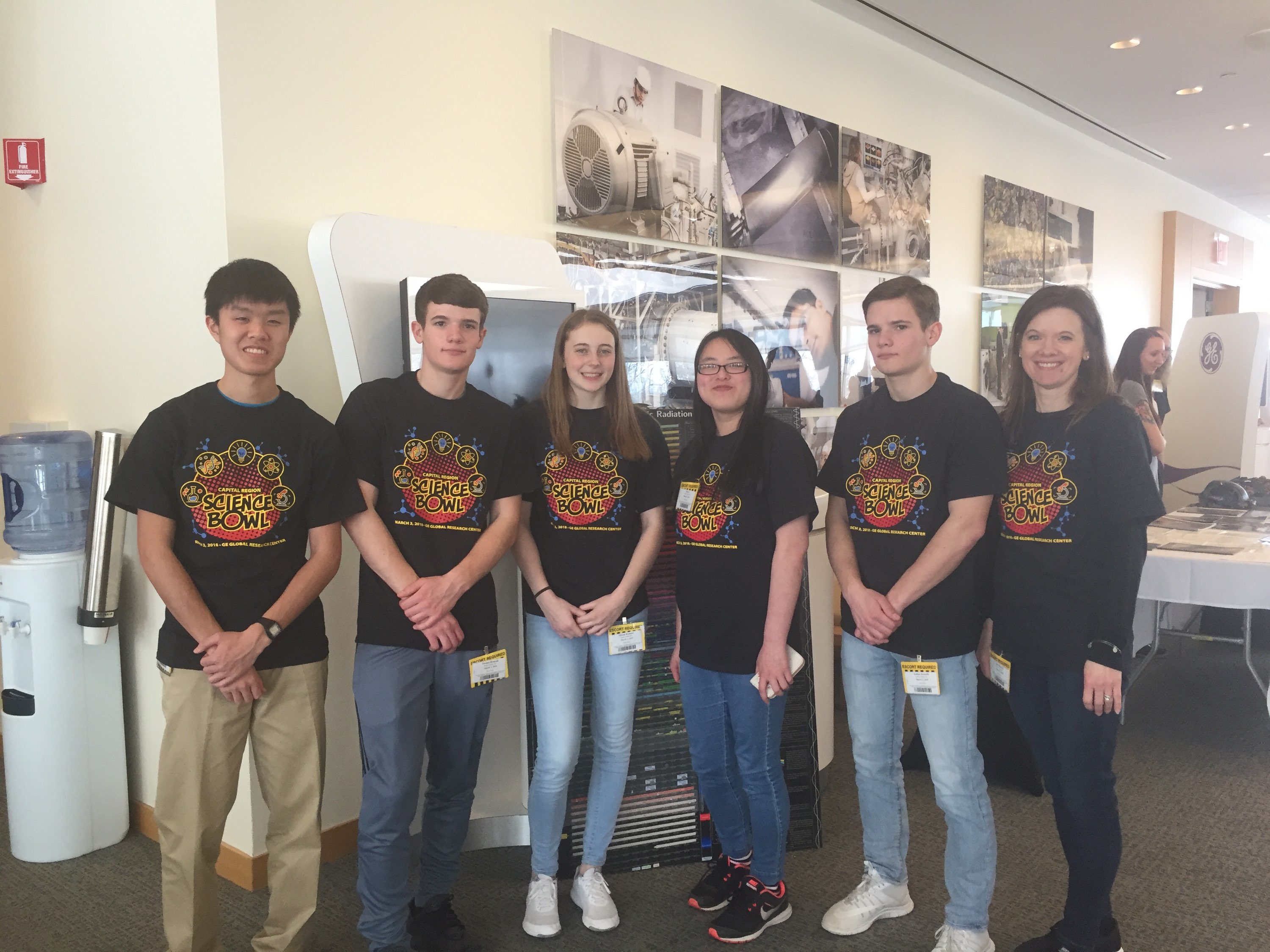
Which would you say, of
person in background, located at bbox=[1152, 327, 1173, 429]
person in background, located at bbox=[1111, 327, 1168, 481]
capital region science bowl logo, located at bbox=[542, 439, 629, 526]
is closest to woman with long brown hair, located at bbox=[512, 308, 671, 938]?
capital region science bowl logo, located at bbox=[542, 439, 629, 526]

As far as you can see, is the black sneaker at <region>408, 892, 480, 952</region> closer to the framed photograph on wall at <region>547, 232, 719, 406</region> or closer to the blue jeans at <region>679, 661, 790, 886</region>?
the blue jeans at <region>679, 661, 790, 886</region>

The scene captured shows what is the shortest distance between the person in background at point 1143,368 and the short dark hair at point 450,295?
4159mm

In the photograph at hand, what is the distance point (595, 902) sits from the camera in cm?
229

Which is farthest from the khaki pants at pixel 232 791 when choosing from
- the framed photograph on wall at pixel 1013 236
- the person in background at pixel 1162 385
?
the framed photograph on wall at pixel 1013 236

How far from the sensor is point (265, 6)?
2.46 metres

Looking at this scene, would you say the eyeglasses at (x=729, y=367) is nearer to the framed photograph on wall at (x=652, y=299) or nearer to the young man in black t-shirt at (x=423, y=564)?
the young man in black t-shirt at (x=423, y=564)

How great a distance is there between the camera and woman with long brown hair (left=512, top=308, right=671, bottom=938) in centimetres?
216

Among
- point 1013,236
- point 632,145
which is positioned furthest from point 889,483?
point 1013,236

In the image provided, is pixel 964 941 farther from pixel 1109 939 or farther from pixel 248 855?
pixel 248 855

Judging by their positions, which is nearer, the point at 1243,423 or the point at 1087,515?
the point at 1087,515

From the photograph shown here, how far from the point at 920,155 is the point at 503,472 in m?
4.25

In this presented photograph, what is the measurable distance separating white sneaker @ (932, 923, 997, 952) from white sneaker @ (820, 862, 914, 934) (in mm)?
210

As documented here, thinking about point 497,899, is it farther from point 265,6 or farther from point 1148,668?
point 1148,668

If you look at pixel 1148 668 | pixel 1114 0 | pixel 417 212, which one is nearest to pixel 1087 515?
pixel 417 212
